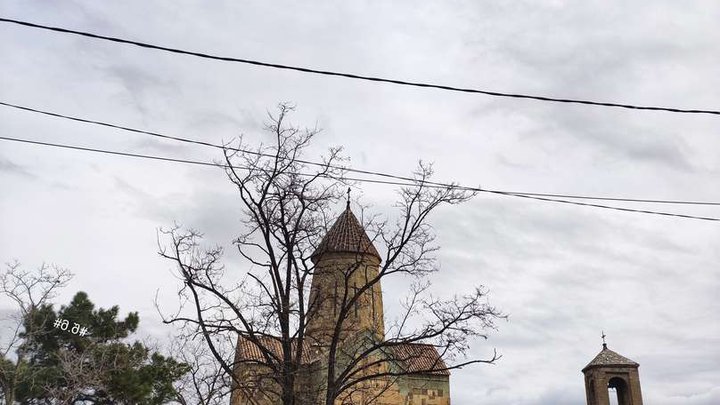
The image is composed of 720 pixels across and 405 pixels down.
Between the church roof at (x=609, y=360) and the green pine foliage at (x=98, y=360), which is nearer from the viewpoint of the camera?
the green pine foliage at (x=98, y=360)

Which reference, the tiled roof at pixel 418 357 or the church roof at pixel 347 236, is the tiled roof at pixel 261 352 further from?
the church roof at pixel 347 236

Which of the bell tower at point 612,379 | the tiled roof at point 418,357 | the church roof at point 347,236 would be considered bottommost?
the tiled roof at point 418,357

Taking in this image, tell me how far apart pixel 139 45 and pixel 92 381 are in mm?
17113

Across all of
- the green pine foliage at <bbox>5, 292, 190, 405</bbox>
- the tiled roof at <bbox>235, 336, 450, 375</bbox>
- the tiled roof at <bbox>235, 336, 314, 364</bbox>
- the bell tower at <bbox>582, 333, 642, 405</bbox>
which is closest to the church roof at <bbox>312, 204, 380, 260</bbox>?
the tiled roof at <bbox>235, 336, 450, 375</bbox>

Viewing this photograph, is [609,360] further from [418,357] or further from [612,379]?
[418,357]

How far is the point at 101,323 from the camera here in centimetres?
3197

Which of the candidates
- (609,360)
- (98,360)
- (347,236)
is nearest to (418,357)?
(347,236)

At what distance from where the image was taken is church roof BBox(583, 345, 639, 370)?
128ft

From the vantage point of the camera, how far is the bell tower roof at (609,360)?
39.1m

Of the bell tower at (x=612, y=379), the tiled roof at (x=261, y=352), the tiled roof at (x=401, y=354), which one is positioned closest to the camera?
the tiled roof at (x=401, y=354)

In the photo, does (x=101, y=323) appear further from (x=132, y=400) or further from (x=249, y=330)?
(x=249, y=330)

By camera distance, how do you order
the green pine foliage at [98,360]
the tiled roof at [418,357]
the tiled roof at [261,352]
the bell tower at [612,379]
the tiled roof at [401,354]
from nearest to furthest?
the tiled roof at [418,357] → the tiled roof at [401,354] → the tiled roof at [261,352] → the green pine foliage at [98,360] → the bell tower at [612,379]

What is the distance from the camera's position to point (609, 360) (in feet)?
130

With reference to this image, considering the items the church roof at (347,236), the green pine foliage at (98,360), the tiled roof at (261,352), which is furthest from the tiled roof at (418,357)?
the green pine foliage at (98,360)
